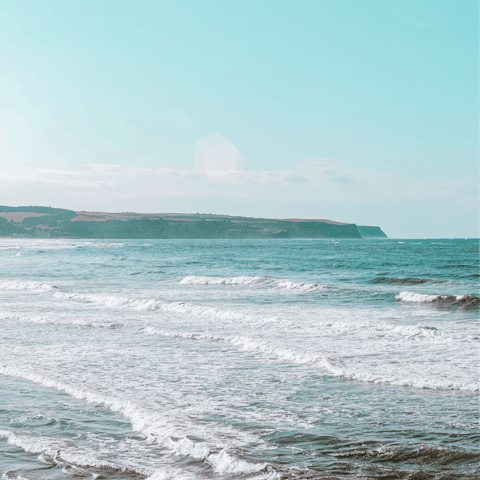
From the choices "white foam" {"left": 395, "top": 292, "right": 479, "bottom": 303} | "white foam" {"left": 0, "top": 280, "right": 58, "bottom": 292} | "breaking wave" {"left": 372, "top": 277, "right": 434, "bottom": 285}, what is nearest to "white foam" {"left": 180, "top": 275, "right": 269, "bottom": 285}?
"breaking wave" {"left": 372, "top": 277, "right": 434, "bottom": 285}

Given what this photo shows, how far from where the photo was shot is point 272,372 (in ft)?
34.7

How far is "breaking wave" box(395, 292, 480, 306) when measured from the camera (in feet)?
74.8

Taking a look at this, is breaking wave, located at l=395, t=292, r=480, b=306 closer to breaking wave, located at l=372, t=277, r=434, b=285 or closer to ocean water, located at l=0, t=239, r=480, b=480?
ocean water, located at l=0, t=239, r=480, b=480

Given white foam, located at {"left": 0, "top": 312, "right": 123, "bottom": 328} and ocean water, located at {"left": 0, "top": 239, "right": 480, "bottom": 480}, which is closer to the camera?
ocean water, located at {"left": 0, "top": 239, "right": 480, "bottom": 480}

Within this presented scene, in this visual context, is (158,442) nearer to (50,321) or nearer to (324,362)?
(324,362)

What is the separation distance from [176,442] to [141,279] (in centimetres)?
2971

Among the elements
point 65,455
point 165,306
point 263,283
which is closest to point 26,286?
point 165,306

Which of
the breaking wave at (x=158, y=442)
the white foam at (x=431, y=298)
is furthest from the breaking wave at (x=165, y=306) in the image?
the white foam at (x=431, y=298)

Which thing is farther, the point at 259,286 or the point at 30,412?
the point at 259,286

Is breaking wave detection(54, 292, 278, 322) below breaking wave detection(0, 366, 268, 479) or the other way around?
below

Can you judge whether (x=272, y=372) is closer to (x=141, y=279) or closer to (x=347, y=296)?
(x=347, y=296)

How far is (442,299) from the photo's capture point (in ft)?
79.2

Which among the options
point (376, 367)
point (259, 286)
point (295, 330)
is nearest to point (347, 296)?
point (259, 286)

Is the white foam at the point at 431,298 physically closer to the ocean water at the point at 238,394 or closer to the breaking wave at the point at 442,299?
the breaking wave at the point at 442,299
